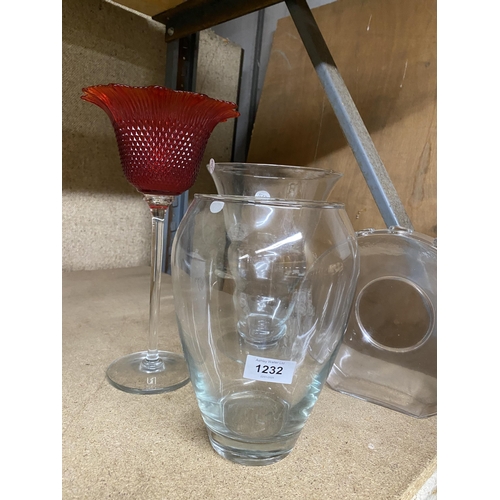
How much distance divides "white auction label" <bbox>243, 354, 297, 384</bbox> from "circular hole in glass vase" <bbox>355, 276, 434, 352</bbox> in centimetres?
25

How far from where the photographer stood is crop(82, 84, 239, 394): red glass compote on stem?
0.49 meters

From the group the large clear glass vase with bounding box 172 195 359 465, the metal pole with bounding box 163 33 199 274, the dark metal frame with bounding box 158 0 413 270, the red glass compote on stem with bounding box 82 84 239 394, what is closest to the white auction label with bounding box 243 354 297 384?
the large clear glass vase with bounding box 172 195 359 465

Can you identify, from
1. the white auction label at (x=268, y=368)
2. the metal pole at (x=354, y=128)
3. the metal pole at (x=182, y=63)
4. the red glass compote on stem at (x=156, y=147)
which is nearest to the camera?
the white auction label at (x=268, y=368)

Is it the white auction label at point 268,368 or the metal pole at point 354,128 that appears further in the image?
the metal pole at point 354,128

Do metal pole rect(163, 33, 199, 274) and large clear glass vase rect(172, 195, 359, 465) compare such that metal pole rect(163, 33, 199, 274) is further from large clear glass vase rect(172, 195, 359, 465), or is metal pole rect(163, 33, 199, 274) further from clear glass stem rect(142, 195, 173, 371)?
large clear glass vase rect(172, 195, 359, 465)

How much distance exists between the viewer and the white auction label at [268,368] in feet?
1.17

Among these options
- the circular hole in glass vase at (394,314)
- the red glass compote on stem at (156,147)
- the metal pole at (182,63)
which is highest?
the metal pole at (182,63)

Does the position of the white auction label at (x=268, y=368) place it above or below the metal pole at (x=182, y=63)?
below

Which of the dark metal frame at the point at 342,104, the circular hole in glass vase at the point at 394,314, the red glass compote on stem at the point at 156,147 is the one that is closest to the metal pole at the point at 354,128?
the dark metal frame at the point at 342,104

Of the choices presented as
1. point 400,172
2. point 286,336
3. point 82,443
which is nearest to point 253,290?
point 286,336

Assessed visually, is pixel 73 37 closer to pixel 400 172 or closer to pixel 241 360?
pixel 400 172

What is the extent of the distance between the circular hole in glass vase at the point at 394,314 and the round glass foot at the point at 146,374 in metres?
0.26

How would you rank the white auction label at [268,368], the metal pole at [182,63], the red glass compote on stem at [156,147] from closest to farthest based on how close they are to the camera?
the white auction label at [268,368], the red glass compote on stem at [156,147], the metal pole at [182,63]

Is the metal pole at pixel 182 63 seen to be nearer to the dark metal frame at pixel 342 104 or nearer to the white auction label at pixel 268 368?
the dark metal frame at pixel 342 104
